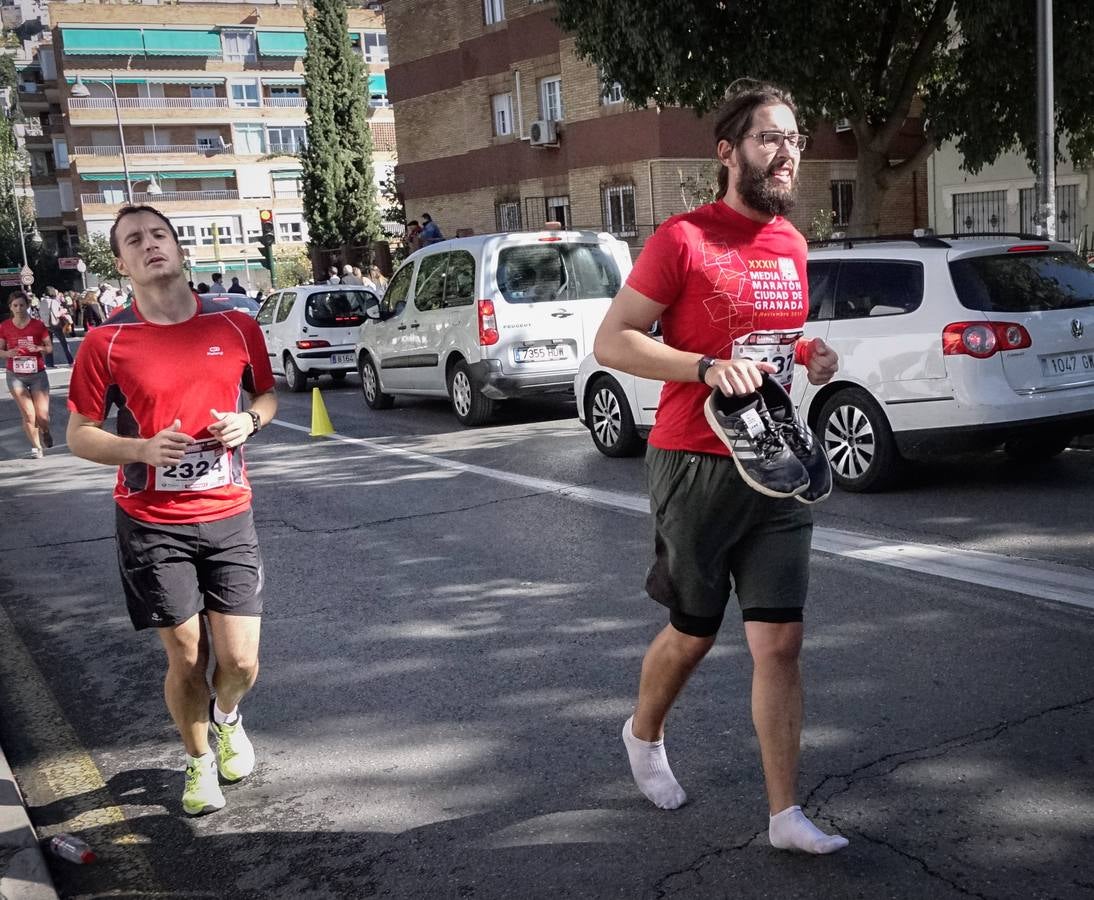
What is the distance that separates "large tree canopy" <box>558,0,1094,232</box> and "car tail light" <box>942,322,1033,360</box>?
6.23 meters

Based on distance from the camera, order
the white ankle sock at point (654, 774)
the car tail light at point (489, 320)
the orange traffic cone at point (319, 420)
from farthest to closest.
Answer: the orange traffic cone at point (319, 420) < the car tail light at point (489, 320) < the white ankle sock at point (654, 774)

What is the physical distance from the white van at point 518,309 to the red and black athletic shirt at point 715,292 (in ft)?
30.2

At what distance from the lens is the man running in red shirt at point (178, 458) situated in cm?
375

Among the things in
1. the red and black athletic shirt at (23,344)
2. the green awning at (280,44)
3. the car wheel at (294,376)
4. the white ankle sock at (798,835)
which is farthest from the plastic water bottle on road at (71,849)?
the green awning at (280,44)

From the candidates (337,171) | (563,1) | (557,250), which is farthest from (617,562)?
(337,171)

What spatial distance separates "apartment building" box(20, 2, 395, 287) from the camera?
240 ft

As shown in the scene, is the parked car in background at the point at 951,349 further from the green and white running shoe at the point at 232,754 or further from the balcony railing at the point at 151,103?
the balcony railing at the point at 151,103

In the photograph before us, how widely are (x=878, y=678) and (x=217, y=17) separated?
7994cm

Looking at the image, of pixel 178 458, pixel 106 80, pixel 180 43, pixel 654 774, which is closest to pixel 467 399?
pixel 178 458

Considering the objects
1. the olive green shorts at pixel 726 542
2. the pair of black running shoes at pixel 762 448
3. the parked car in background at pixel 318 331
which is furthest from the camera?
the parked car in background at pixel 318 331

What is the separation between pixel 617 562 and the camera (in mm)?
6777

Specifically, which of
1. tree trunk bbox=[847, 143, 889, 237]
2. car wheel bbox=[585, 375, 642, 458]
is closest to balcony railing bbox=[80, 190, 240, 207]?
tree trunk bbox=[847, 143, 889, 237]

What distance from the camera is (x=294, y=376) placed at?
19.1 metres

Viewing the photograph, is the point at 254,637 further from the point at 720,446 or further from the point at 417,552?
the point at 417,552
